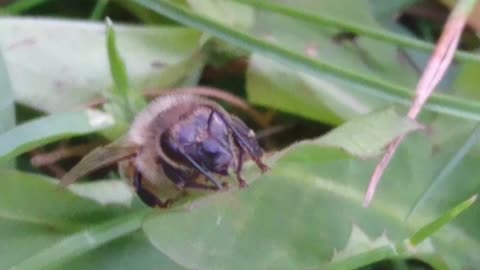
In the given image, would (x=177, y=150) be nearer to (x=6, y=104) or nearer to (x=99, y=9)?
(x=6, y=104)

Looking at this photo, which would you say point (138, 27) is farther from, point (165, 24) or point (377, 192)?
point (377, 192)

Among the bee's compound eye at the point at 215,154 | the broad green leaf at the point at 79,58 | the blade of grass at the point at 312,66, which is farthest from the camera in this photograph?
the broad green leaf at the point at 79,58

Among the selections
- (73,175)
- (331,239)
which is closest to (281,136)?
(331,239)

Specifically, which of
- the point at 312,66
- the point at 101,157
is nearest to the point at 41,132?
the point at 101,157

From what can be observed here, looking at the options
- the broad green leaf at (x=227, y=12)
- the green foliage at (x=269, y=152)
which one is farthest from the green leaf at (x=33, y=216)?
the broad green leaf at (x=227, y=12)

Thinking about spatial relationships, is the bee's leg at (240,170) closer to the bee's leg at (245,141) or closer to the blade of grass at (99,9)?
the bee's leg at (245,141)

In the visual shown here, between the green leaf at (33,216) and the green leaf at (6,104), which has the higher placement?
the green leaf at (6,104)

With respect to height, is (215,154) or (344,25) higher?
(344,25)
